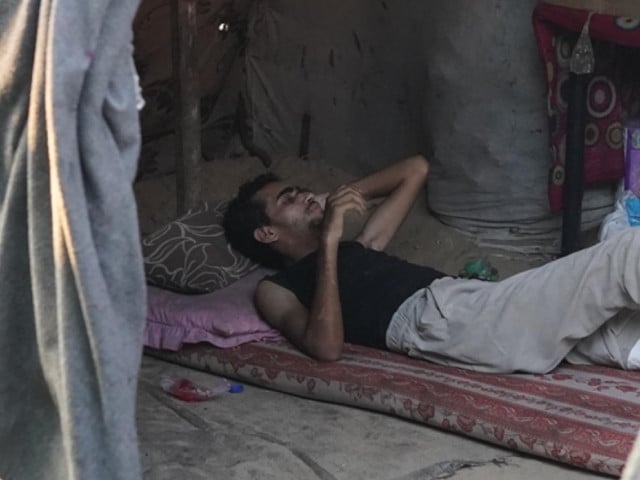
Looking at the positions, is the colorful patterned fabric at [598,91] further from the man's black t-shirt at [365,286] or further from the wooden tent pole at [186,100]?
the wooden tent pole at [186,100]

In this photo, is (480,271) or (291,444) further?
(480,271)

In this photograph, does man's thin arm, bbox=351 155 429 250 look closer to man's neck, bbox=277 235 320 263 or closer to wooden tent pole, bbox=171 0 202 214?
man's neck, bbox=277 235 320 263

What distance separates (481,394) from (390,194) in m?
1.14

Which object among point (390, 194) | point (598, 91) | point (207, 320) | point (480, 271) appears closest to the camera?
point (207, 320)

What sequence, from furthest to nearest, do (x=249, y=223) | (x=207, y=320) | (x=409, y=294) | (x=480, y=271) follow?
(x=480, y=271)
(x=249, y=223)
(x=207, y=320)
(x=409, y=294)

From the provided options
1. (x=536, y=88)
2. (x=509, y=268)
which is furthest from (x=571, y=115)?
(x=509, y=268)

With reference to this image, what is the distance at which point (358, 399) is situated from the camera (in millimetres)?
3309

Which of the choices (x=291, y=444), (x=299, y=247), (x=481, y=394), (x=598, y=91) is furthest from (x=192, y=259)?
(x=598, y=91)

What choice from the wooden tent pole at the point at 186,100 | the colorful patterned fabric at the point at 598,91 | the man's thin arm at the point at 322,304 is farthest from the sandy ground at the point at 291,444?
the colorful patterned fabric at the point at 598,91

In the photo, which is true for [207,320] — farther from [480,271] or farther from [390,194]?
[480,271]

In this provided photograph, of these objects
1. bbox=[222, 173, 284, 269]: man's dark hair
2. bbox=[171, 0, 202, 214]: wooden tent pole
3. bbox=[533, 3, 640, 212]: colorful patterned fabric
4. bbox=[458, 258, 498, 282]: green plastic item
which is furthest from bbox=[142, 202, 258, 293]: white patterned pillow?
bbox=[533, 3, 640, 212]: colorful patterned fabric

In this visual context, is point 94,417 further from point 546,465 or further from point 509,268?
point 509,268

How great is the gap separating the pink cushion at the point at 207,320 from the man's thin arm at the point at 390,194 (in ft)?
1.55

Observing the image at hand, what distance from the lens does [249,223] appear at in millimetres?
4023
